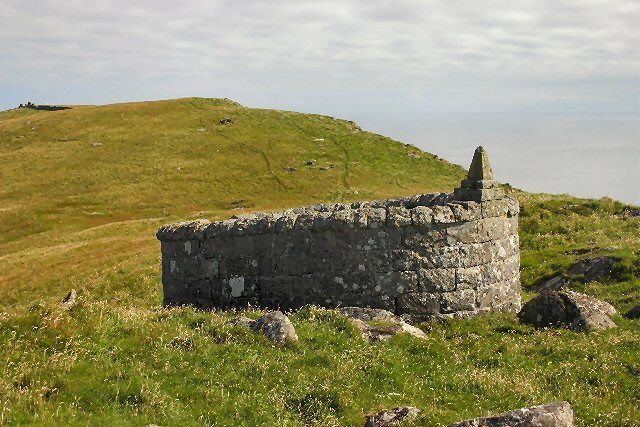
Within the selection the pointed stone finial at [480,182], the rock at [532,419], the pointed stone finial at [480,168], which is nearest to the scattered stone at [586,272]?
the pointed stone finial at [480,182]

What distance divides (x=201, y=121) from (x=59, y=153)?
81.2 feet

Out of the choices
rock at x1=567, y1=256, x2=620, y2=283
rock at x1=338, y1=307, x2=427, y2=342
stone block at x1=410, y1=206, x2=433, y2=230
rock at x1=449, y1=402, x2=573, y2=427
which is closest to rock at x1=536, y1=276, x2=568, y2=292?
rock at x1=567, y1=256, x2=620, y2=283

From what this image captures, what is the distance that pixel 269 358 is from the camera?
10664mm

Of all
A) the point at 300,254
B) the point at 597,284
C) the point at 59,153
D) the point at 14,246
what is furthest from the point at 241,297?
the point at 59,153

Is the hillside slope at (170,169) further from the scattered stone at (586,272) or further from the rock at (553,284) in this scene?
the scattered stone at (586,272)

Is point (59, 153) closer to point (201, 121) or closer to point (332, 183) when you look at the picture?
point (201, 121)

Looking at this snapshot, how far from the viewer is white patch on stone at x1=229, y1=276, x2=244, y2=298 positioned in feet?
54.7

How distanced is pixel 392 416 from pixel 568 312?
767 centimetres

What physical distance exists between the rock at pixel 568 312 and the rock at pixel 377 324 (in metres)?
3.33

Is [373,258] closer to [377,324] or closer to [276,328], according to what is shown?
[377,324]

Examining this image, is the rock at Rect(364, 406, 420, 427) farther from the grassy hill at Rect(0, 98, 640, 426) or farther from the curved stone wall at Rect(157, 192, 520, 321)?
the curved stone wall at Rect(157, 192, 520, 321)

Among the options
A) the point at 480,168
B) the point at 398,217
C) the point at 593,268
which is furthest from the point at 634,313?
the point at 398,217

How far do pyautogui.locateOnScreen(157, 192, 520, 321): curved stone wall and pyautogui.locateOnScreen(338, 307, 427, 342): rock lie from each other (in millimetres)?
949

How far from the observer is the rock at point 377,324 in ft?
41.6
